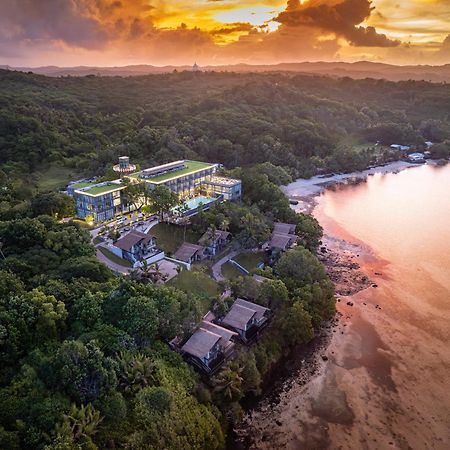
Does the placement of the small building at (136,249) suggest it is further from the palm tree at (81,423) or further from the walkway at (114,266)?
the palm tree at (81,423)

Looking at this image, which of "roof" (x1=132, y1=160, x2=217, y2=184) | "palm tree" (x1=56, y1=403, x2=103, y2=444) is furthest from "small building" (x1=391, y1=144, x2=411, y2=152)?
"palm tree" (x1=56, y1=403, x2=103, y2=444)

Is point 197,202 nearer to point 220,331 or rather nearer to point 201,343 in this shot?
point 220,331

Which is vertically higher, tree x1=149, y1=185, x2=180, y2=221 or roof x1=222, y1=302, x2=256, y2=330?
tree x1=149, y1=185, x2=180, y2=221

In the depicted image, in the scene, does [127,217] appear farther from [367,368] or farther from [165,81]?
[165,81]

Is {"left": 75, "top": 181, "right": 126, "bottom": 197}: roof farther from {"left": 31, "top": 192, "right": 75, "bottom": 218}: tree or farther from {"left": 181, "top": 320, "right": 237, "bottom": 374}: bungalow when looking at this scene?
{"left": 181, "top": 320, "right": 237, "bottom": 374}: bungalow

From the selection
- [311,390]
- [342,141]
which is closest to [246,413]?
[311,390]

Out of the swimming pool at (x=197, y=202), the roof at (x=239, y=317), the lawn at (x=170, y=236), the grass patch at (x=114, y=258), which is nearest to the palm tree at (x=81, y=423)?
the roof at (x=239, y=317)

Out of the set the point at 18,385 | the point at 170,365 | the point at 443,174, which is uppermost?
the point at 18,385
